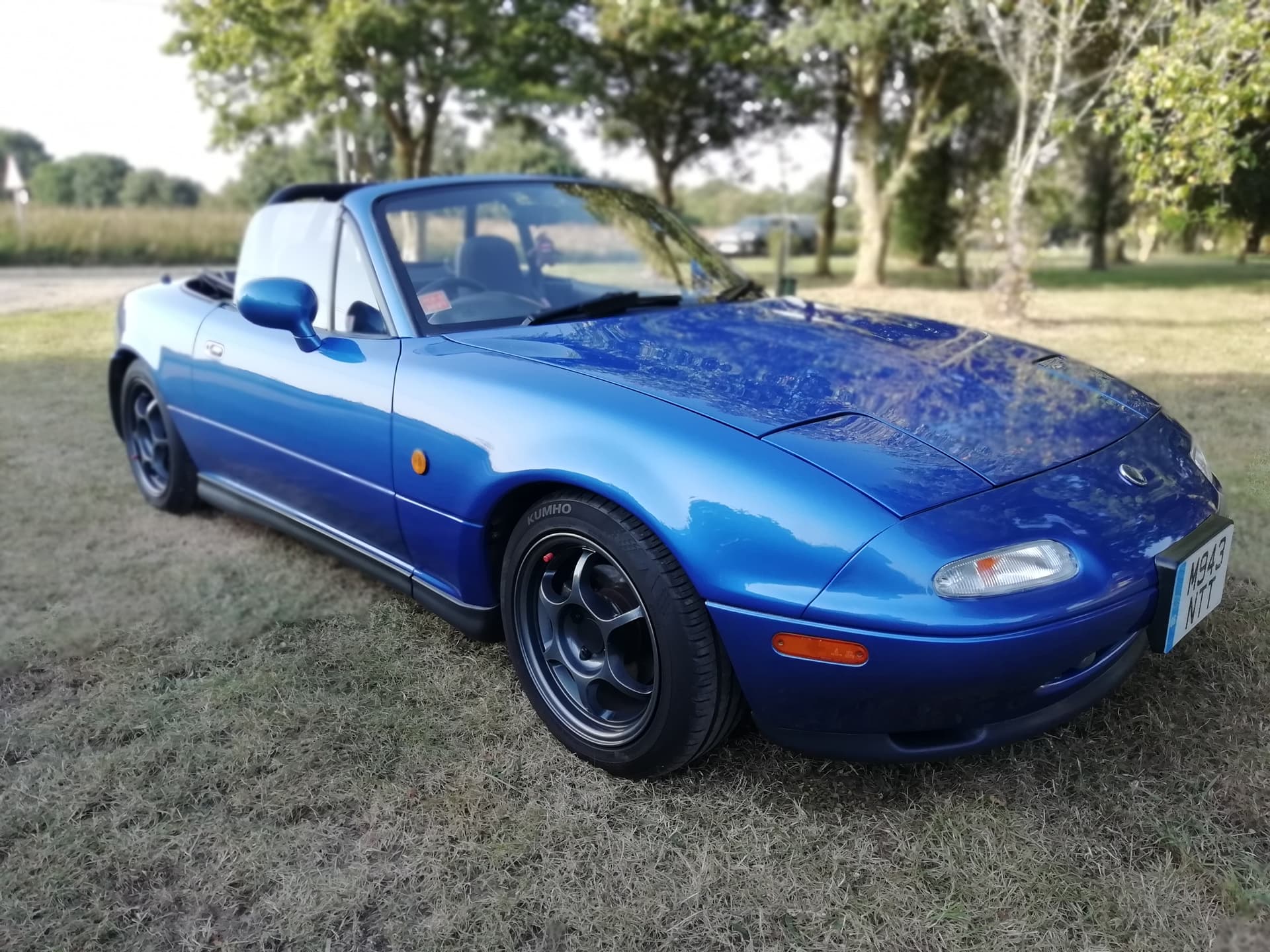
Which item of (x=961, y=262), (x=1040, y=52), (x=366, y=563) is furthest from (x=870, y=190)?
(x=366, y=563)

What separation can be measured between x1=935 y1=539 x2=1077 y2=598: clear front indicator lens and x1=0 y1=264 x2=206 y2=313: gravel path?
883 cm

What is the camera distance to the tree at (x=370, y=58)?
1390 cm

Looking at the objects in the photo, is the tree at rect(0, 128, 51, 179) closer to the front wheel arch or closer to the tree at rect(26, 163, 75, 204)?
the tree at rect(26, 163, 75, 204)

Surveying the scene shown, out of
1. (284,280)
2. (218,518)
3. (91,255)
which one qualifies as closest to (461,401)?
(284,280)

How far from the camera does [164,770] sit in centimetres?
207

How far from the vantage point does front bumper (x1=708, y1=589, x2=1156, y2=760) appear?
5.15 feet

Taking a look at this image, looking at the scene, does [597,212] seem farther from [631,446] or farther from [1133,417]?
[1133,417]

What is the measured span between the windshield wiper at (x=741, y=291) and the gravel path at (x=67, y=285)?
7.34 metres

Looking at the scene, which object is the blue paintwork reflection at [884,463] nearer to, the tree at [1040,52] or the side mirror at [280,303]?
the side mirror at [280,303]

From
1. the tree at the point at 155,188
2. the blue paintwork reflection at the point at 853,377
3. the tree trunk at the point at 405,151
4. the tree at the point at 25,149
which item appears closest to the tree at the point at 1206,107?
the blue paintwork reflection at the point at 853,377

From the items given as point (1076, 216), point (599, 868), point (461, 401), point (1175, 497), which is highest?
point (1076, 216)

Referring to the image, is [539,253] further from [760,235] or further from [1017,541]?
[760,235]

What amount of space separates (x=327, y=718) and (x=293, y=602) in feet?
2.51

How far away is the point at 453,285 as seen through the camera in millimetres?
2760
